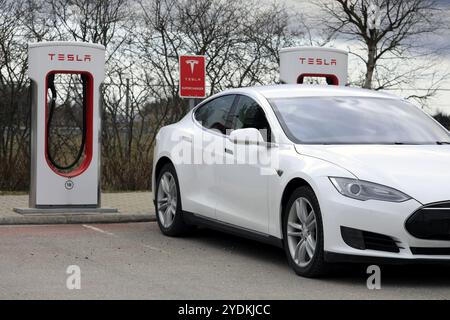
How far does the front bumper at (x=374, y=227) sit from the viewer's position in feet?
23.9

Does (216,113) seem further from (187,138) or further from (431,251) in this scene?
(431,251)

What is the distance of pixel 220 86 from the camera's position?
1986 cm

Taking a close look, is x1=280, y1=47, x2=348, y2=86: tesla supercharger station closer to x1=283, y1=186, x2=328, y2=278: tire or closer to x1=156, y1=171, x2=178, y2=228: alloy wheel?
x1=156, y1=171, x2=178, y2=228: alloy wheel

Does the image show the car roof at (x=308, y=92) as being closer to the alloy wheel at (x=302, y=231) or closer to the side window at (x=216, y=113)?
the side window at (x=216, y=113)

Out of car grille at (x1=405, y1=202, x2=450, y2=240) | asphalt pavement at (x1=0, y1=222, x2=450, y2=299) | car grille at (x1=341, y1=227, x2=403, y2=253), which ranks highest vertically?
car grille at (x1=405, y1=202, x2=450, y2=240)

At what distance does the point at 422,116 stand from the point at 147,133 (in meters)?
9.54

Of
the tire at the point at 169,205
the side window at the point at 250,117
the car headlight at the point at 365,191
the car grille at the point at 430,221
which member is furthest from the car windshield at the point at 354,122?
the tire at the point at 169,205

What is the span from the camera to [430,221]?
7.26 meters

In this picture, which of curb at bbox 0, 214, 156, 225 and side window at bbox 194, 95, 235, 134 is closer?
side window at bbox 194, 95, 235, 134

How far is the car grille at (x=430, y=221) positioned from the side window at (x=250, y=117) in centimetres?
191

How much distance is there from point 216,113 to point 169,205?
124 centimetres

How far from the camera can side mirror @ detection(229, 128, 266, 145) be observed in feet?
28.5

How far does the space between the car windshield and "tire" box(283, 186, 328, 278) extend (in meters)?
0.70

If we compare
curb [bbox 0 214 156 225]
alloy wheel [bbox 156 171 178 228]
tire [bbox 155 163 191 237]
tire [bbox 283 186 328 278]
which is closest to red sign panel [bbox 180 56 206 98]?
curb [bbox 0 214 156 225]
